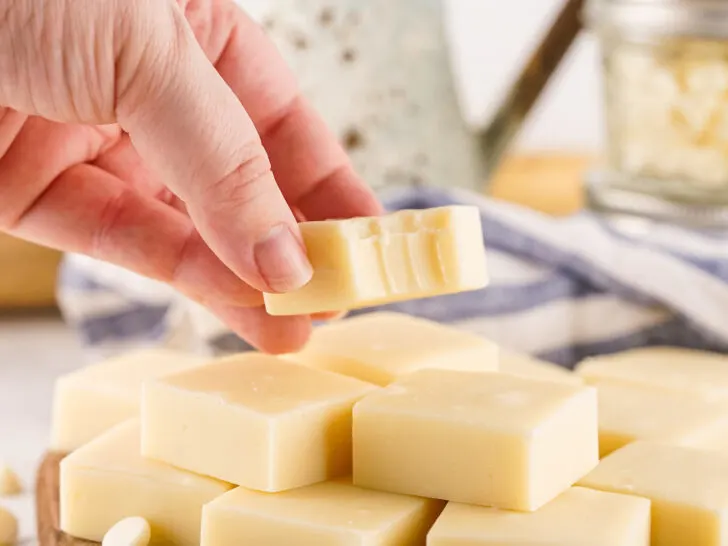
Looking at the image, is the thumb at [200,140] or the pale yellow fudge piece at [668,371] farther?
the pale yellow fudge piece at [668,371]

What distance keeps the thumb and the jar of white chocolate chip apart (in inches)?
23.2

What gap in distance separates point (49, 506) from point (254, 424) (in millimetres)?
203

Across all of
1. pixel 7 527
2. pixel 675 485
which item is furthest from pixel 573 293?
pixel 7 527

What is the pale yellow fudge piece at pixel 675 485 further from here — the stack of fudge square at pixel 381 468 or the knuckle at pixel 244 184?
the knuckle at pixel 244 184

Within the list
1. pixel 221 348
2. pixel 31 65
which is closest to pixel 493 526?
pixel 31 65

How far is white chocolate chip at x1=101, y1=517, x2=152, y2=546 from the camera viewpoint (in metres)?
0.64

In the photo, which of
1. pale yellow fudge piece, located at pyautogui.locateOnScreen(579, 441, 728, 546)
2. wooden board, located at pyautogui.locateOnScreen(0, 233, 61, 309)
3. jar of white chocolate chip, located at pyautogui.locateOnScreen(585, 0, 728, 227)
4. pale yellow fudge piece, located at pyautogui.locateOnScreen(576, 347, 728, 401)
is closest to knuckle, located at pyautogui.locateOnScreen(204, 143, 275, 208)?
pale yellow fudge piece, located at pyautogui.locateOnScreen(579, 441, 728, 546)

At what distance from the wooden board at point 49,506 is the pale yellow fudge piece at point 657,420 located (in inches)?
12.5

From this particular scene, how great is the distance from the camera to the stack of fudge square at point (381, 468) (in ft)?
1.94

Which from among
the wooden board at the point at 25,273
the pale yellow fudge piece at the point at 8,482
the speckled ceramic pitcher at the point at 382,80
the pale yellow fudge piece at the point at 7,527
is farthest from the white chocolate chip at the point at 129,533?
the wooden board at the point at 25,273

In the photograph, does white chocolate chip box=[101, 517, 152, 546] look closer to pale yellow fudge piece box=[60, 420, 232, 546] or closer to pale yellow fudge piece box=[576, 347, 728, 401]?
pale yellow fudge piece box=[60, 420, 232, 546]

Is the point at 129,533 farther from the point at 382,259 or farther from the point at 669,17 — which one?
the point at 669,17

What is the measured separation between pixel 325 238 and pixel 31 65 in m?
0.18

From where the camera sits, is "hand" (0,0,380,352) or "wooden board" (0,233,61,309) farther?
"wooden board" (0,233,61,309)
